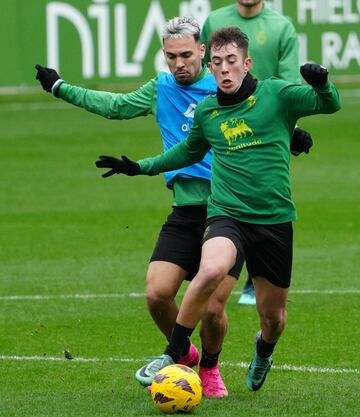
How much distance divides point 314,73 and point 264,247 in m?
1.21

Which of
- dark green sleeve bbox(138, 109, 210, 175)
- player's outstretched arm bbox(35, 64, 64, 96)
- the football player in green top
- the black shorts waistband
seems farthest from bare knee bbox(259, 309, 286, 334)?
player's outstretched arm bbox(35, 64, 64, 96)

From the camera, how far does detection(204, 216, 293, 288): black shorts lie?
884 centimetres

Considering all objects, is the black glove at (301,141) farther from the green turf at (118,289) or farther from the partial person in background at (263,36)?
the partial person in background at (263,36)

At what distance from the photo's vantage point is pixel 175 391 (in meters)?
8.48

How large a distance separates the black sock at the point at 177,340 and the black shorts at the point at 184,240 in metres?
0.73

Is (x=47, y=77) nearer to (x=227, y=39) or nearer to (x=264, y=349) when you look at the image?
(x=227, y=39)

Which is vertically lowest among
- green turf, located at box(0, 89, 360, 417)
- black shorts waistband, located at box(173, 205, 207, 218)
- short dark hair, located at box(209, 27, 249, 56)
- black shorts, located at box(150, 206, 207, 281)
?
green turf, located at box(0, 89, 360, 417)

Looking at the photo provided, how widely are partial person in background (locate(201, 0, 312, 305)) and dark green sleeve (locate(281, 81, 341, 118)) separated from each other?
3406 millimetres

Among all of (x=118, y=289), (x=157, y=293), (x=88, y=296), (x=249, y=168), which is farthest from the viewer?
(x=118, y=289)

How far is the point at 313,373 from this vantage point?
9.96m

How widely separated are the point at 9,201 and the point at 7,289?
6680 millimetres

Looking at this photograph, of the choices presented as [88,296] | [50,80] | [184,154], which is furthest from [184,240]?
[88,296]

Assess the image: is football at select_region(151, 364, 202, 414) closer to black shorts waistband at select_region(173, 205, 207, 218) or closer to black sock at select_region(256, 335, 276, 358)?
black sock at select_region(256, 335, 276, 358)

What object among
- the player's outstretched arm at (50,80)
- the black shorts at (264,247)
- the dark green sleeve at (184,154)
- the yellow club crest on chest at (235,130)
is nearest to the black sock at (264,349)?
the black shorts at (264,247)
